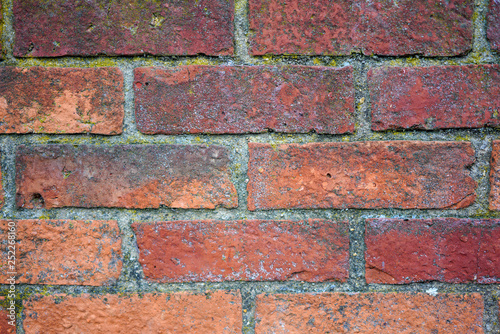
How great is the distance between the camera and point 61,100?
503 mm

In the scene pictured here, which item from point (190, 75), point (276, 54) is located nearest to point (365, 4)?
point (276, 54)

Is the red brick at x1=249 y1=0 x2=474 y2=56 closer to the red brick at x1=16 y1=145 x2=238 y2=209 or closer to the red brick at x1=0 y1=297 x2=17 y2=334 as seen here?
the red brick at x1=16 y1=145 x2=238 y2=209

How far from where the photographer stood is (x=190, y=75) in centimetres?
49

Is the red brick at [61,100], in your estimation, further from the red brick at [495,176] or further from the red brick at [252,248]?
the red brick at [495,176]

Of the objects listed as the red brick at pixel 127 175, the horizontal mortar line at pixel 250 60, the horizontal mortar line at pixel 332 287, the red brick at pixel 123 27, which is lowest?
the horizontal mortar line at pixel 332 287

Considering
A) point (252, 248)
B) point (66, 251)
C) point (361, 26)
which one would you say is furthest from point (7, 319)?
point (361, 26)

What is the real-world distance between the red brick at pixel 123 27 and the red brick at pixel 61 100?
0.04 meters

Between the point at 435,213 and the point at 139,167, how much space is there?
525 mm

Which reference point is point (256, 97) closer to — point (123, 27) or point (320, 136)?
point (320, 136)

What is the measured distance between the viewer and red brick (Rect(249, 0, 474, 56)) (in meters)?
0.49

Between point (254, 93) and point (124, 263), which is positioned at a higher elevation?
point (254, 93)

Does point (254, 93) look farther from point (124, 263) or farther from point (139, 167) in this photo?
point (124, 263)

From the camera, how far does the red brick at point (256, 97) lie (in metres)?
0.49

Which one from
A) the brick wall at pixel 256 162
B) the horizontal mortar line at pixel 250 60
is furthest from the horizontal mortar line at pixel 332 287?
the horizontal mortar line at pixel 250 60
